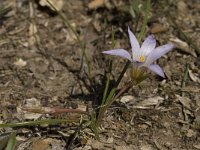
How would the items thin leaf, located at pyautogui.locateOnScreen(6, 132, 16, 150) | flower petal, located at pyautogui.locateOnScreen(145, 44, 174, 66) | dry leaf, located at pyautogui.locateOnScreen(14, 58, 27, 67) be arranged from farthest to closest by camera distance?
dry leaf, located at pyautogui.locateOnScreen(14, 58, 27, 67)
flower petal, located at pyautogui.locateOnScreen(145, 44, 174, 66)
thin leaf, located at pyautogui.locateOnScreen(6, 132, 16, 150)

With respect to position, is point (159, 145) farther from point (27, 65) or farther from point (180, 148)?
point (27, 65)

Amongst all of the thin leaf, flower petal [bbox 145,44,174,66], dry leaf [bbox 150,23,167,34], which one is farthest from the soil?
flower petal [bbox 145,44,174,66]

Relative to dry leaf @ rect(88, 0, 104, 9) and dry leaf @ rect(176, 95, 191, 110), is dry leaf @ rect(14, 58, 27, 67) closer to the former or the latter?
dry leaf @ rect(88, 0, 104, 9)

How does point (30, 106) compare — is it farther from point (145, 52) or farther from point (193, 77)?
point (193, 77)

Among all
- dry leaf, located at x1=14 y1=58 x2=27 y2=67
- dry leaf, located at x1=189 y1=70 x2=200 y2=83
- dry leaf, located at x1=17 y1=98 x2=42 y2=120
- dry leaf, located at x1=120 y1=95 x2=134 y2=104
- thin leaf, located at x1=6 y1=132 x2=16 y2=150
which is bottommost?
thin leaf, located at x1=6 y1=132 x2=16 y2=150

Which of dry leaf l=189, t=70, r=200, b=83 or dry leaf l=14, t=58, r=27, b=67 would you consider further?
dry leaf l=14, t=58, r=27, b=67

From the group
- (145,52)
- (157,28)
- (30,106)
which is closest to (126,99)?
(145,52)

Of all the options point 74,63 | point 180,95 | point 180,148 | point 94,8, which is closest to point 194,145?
point 180,148
